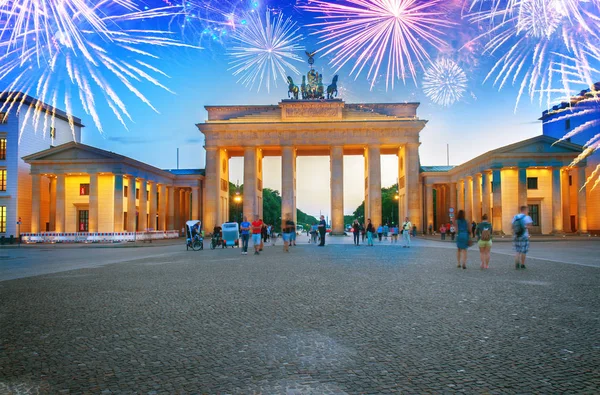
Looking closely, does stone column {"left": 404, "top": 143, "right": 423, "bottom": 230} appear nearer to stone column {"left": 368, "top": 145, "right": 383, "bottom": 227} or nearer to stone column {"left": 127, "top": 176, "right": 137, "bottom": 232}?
stone column {"left": 368, "top": 145, "right": 383, "bottom": 227}

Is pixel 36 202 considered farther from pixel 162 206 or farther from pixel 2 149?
pixel 162 206

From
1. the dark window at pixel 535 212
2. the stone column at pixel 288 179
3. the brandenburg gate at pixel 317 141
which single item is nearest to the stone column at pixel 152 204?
the brandenburg gate at pixel 317 141

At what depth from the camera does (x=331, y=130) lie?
6250 centimetres

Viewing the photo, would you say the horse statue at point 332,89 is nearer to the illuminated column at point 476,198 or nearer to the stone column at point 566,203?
the illuminated column at point 476,198

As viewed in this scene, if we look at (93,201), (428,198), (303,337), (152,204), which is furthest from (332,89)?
(303,337)

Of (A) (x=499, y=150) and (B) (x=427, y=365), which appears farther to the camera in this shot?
(A) (x=499, y=150)

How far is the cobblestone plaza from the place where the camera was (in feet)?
15.1

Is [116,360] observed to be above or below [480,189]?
below

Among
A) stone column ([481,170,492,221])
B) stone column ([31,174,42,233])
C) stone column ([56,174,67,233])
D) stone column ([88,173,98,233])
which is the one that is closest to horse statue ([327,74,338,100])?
stone column ([481,170,492,221])

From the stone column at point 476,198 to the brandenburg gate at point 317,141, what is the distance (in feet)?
26.6

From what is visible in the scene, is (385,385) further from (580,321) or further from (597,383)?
(580,321)

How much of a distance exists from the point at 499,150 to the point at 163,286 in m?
44.9

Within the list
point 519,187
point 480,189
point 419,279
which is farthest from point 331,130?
point 419,279

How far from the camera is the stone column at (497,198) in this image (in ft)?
163
